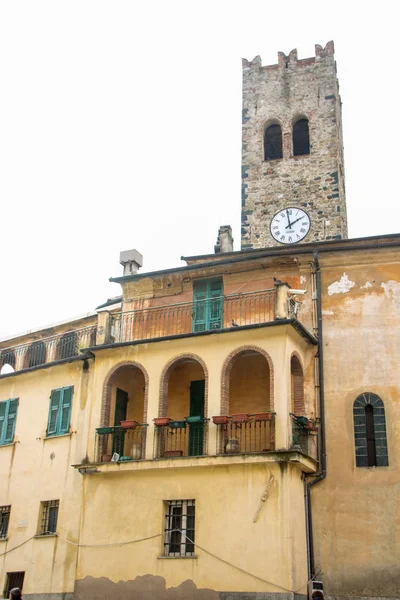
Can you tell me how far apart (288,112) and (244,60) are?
365cm

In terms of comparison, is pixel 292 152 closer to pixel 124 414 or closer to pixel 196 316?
pixel 196 316

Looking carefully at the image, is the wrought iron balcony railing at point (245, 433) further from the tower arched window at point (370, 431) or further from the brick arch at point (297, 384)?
the tower arched window at point (370, 431)

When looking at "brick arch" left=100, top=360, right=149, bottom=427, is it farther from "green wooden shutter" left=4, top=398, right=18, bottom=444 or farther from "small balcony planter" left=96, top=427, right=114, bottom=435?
"green wooden shutter" left=4, top=398, right=18, bottom=444

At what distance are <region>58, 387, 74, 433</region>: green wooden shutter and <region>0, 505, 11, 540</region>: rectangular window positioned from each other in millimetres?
3032

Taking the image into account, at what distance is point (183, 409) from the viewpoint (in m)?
21.4

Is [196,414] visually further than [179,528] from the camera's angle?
Yes

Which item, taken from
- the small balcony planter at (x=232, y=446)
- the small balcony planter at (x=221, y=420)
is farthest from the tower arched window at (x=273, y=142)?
the small balcony planter at (x=232, y=446)

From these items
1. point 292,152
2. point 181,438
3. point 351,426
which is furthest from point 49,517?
point 292,152

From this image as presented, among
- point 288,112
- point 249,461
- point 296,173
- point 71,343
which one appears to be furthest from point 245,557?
point 288,112

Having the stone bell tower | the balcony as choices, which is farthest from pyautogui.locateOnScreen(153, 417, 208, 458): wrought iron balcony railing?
the stone bell tower

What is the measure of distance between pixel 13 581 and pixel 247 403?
8.63 m

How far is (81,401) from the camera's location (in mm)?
21469

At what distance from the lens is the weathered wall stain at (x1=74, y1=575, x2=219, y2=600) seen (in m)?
17.5

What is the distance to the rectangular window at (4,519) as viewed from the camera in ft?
71.4
